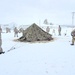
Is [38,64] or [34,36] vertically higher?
[34,36]

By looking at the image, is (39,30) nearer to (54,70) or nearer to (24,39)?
(24,39)

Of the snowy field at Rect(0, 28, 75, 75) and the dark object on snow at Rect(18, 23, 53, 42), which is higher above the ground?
the dark object on snow at Rect(18, 23, 53, 42)

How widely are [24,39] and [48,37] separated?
3597 mm

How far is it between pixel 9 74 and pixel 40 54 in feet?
17.2

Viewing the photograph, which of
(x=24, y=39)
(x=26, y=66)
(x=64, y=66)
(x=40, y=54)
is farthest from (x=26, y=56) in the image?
(x=24, y=39)

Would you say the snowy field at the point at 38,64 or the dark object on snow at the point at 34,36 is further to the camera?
the dark object on snow at the point at 34,36

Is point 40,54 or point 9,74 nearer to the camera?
point 9,74

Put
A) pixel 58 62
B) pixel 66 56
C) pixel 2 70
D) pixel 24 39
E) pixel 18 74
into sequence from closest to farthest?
pixel 18 74, pixel 2 70, pixel 58 62, pixel 66 56, pixel 24 39

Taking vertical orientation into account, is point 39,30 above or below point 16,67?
above

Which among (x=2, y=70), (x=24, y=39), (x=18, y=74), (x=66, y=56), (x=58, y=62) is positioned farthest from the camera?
(x=24, y=39)

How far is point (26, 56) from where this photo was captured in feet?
52.7

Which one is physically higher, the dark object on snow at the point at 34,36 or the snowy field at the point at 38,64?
the dark object on snow at the point at 34,36

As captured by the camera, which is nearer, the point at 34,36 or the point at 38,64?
the point at 38,64

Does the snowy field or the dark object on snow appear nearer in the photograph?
the snowy field
